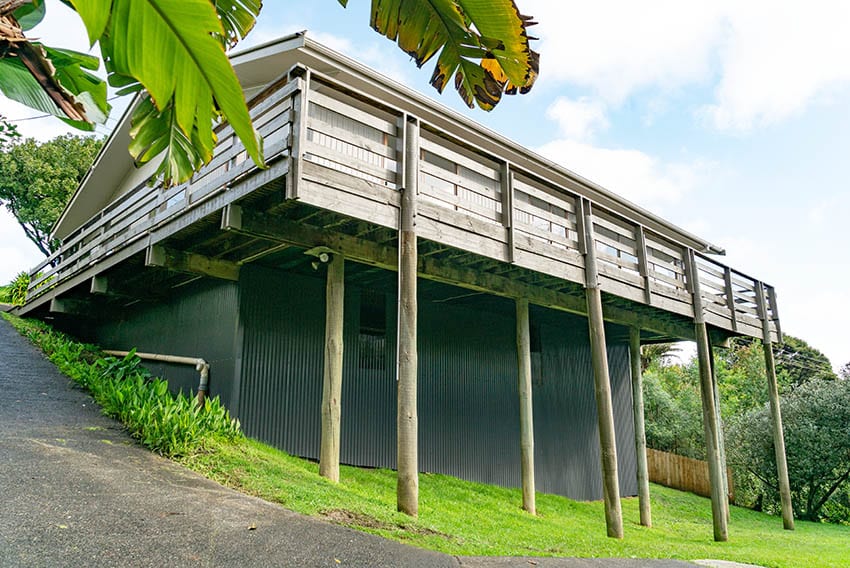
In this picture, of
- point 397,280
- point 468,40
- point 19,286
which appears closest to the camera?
point 468,40

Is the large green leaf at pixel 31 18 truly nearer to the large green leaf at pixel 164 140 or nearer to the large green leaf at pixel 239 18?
the large green leaf at pixel 164 140

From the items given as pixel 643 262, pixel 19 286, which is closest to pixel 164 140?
pixel 643 262

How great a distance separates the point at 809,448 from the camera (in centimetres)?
1688

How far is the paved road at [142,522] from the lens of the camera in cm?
437

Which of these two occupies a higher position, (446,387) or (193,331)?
(193,331)

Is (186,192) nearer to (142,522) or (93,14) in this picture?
(142,522)

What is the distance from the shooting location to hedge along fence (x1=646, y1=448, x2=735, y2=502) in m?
19.0

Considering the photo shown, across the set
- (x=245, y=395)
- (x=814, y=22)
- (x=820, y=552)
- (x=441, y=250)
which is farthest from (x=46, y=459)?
(x=820, y=552)

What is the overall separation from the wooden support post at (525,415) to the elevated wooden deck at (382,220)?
52cm

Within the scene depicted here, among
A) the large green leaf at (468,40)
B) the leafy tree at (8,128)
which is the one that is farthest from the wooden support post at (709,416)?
the leafy tree at (8,128)

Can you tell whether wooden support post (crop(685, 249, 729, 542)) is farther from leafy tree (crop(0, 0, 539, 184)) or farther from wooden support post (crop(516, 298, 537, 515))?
leafy tree (crop(0, 0, 539, 184))

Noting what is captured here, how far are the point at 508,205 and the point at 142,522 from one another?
6256mm

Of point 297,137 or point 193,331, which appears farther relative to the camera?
point 193,331

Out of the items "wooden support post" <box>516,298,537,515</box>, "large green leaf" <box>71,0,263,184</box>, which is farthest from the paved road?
"large green leaf" <box>71,0,263,184</box>
